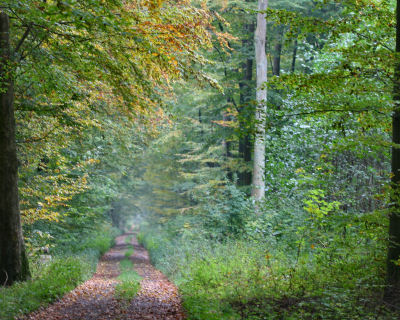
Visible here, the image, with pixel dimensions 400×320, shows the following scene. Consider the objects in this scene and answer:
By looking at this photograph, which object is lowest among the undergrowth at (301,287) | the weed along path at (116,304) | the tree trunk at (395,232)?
the weed along path at (116,304)

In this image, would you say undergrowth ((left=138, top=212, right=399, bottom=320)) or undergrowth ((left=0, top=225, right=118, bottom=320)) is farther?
undergrowth ((left=0, top=225, right=118, bottom=320))

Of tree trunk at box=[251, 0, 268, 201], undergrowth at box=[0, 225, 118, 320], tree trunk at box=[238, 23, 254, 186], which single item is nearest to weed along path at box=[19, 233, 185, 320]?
undergrowth at box=[0, 225, 118, 320]

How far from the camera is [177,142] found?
24.1 meters

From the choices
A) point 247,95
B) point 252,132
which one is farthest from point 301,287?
point 247,95

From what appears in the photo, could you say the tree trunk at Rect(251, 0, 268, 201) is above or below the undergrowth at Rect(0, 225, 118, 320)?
above

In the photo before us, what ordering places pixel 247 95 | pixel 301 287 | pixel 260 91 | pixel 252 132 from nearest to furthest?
pixel 252 132, pixel 301 287, pixel 260 91, pixel 247 95

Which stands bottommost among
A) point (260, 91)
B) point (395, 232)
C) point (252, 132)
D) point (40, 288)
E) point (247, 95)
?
point (40, 288)

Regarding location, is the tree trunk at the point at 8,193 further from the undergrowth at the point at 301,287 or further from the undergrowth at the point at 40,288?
the undergrowth at the point at 301,287

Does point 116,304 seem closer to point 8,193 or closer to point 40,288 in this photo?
point 40,288

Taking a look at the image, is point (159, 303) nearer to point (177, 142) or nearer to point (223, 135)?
point (223, 135)

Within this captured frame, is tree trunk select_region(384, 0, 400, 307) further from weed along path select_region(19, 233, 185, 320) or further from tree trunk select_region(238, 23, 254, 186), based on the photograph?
tree trunk select_region(238, 23, 254, 186)

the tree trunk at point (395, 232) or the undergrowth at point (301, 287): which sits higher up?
the tree trunk at point (395, 232)

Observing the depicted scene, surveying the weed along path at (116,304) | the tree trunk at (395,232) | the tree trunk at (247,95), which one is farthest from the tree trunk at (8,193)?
the tree trunk at (247,95)

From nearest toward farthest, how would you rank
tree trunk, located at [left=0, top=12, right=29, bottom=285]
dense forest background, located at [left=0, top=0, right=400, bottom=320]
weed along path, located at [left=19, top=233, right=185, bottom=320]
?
dense forest background, located at [left=0, top=0, right=400, bottom=320], weed along path, located at [left=19, top=233, right=185, bottom=320], tree trunk, located at [left=0, top=12, right=29, bottom=285]
